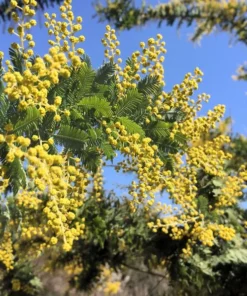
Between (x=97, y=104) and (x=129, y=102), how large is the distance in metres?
0.30

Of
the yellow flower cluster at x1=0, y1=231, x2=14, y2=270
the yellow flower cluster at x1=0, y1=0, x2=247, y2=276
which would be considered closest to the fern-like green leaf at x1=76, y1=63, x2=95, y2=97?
the yellow flower cluster at x1=0, y1=0, x2=247, y2=276

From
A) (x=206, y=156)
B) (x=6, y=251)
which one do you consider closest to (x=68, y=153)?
(x=206, y=156)

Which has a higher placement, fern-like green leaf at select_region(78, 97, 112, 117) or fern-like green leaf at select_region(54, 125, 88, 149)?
fern-like green leaf at select_region(78, 97, 112, 117)

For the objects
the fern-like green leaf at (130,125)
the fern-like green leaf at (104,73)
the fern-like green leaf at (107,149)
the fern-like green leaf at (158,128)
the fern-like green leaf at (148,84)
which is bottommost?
the fern-like green leaf at (107,149)

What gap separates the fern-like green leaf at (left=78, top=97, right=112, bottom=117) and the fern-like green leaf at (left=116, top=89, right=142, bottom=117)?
172 millimetres

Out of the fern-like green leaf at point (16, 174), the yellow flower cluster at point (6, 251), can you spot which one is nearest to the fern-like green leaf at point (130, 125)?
the fern-like green leaf at point (16, 174)

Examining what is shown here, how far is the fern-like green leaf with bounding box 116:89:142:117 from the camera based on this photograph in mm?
2998

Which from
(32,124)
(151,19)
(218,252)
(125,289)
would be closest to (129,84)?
(32,124)

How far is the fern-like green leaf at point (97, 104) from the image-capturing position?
9.18 feet

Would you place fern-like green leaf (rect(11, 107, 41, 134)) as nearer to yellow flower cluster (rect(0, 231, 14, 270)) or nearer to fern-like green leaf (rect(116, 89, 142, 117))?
fern-like green leaf (rect(116, 89, 142, 117))

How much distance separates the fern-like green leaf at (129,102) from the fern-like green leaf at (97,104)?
172 millimetres

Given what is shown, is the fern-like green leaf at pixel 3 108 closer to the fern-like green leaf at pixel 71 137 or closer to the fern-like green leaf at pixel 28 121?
the fern-like green leaf at pixel 28 121

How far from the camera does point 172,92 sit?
345 centimetres

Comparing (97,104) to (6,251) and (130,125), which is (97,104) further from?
(6,251)
